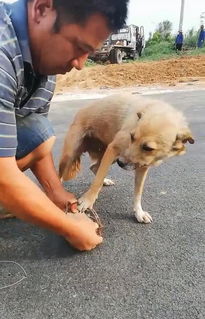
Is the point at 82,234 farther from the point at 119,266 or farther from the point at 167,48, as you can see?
the point at 167,48

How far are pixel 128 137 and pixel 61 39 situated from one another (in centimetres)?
140

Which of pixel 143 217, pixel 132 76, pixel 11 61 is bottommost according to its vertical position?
pixel 132 76

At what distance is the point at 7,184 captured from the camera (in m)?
1.67

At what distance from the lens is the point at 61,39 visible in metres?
1.57

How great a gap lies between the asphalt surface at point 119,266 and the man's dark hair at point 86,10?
47.5 inches

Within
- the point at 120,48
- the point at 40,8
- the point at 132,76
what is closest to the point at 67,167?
the point at 40,8

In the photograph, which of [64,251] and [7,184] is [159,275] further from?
[7,184]

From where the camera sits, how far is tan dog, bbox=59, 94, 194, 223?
2.82m

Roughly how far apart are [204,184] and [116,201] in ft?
2.43

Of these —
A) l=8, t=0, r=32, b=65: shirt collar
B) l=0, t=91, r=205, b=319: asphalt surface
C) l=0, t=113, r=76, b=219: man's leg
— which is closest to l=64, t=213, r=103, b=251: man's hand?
l=0, t=91, r=205, b=319: asphalt surface

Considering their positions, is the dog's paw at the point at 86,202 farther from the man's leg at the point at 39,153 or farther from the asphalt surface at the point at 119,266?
the man's leg at the point at 39,153

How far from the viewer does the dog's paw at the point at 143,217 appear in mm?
2700

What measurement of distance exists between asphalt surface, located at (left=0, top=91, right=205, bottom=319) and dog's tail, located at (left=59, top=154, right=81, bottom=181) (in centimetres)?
34

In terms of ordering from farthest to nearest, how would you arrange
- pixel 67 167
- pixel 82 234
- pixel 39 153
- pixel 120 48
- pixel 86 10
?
pixel 120 48 < pixel 67 167 < pixel 39 153 < pixel 82 234 < pixel 86 10
